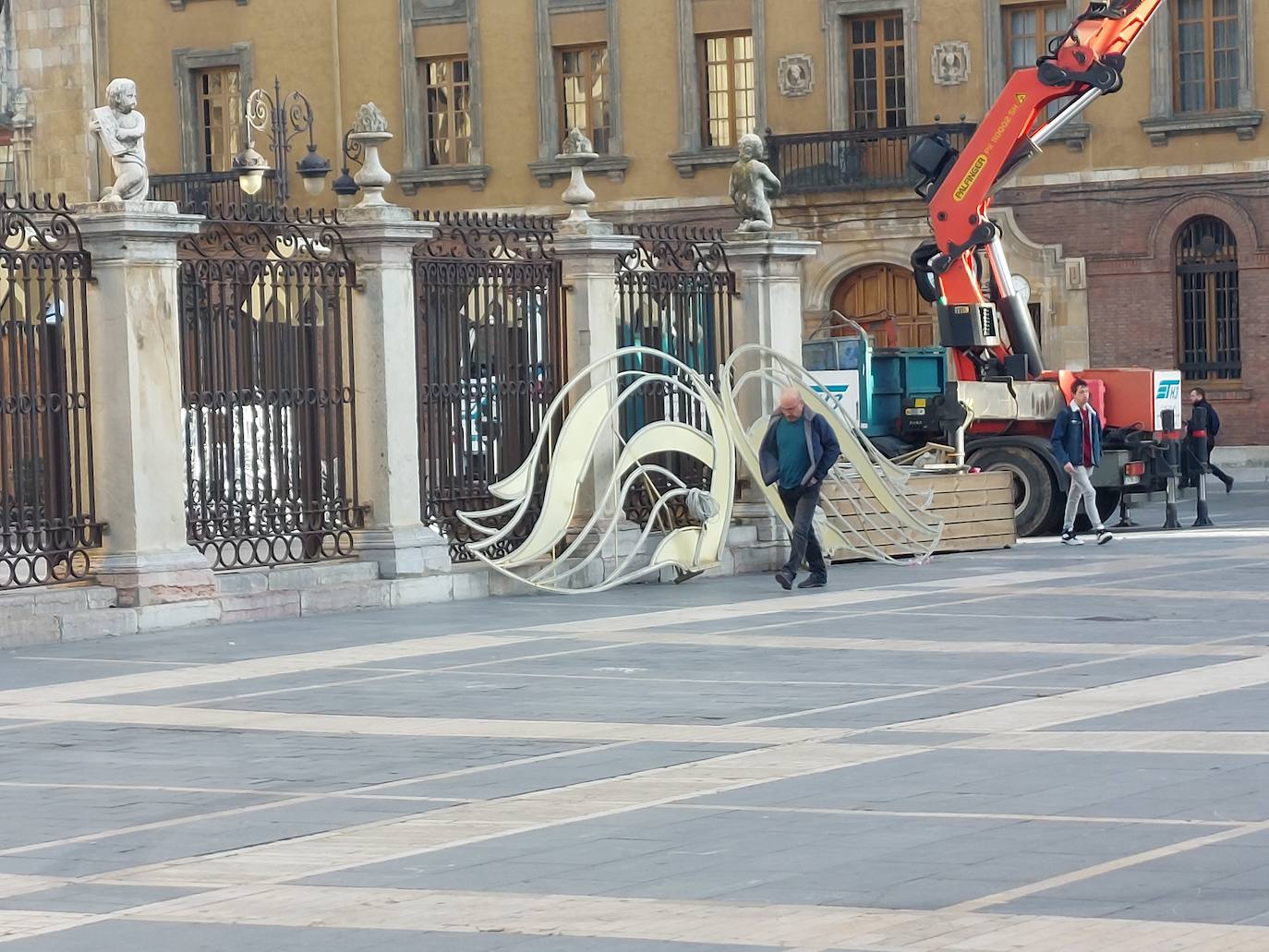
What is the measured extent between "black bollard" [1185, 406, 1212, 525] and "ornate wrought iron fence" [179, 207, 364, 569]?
40.2 ft

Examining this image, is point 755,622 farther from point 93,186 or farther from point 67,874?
point 93,186

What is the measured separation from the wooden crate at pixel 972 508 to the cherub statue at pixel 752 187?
9.21 ft

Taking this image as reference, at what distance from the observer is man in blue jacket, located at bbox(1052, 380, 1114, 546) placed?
2531cm

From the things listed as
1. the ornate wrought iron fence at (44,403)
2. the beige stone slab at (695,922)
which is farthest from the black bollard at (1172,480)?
the beige stone slab at (695,922)

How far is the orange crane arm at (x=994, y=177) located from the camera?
95.8 feet

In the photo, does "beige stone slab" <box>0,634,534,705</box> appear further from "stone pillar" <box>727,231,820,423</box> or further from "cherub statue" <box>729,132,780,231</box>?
"cherub statue" <box>729,132,780,231</box>

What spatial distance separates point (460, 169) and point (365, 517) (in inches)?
1094

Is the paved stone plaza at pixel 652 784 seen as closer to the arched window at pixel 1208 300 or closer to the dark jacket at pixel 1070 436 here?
the dark jacket at pixel 1070 436

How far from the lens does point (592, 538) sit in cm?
2139

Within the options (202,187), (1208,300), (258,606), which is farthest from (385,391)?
(202,187)

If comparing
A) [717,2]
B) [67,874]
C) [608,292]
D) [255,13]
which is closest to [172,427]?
[608,292]

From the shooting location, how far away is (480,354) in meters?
20.8

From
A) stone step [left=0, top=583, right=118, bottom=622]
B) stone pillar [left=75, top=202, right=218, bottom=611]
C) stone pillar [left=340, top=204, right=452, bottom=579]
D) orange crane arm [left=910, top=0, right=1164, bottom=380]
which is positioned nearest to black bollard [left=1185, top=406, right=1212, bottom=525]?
orange crane arm [left=910, top=0, right=1164, bottom=380]

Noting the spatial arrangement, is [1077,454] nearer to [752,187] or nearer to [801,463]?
[752,187]
